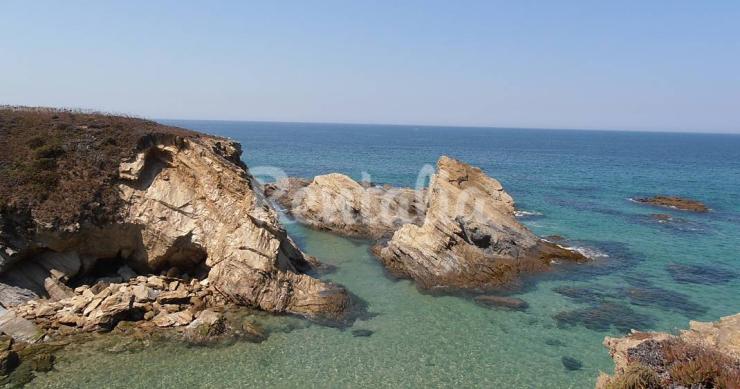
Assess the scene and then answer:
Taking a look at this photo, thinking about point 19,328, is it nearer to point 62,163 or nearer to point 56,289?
point 56,289

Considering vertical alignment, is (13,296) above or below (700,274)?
above

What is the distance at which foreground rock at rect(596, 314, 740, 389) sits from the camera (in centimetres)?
1229

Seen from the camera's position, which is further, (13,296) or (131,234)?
(131,234)

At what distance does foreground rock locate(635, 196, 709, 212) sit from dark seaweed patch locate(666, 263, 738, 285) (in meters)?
27.8

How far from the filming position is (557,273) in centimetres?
3444

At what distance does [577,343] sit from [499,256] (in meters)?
11.5

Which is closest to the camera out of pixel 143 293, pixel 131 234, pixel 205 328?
pixel 205 328

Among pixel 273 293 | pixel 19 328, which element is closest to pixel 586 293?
pixel 273 293

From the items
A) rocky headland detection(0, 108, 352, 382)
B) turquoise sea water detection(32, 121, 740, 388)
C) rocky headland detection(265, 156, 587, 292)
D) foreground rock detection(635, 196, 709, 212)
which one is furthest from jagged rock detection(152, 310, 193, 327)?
foreground rock detection(635, 196, 709, 212)

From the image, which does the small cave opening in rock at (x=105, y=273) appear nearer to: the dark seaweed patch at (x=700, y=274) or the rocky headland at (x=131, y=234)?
the rocky headland at (x=131, y=234)

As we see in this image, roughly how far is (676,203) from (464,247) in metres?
44.1

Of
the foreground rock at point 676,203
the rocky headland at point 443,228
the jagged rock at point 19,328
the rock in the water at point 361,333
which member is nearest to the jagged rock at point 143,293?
the jagged rock at point 19,328

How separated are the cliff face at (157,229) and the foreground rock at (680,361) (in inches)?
611

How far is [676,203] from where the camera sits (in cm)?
6269
